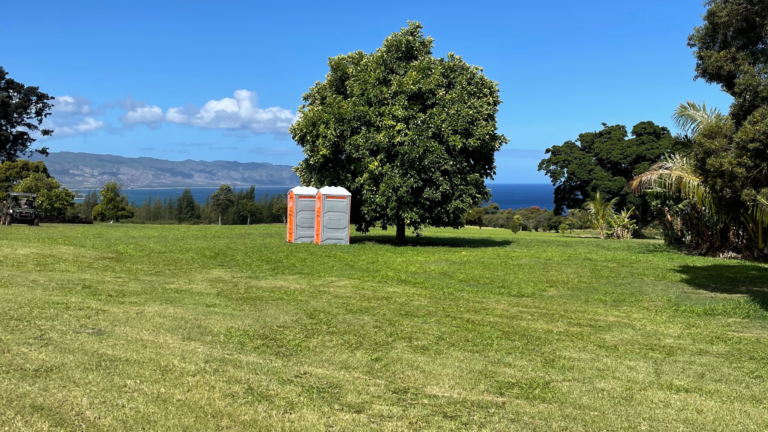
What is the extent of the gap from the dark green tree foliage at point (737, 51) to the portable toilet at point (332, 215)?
1269 centimetres

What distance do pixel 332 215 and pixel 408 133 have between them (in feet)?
13.6

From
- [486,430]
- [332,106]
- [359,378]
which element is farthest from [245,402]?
[332,106]

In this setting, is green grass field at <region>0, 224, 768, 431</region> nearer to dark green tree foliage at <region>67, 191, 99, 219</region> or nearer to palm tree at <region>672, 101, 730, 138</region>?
palm tree at <region>672, 101, 730, 138</region>

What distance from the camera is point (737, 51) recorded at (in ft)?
32.5

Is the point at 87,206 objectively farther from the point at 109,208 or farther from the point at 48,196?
the point at 48,196

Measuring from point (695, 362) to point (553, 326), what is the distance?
199 cm

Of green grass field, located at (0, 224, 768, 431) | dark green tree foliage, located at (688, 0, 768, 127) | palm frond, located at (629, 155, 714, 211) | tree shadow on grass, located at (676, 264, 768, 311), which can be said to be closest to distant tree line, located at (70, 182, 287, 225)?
palm frond, located at (629, 155, 714, 211)

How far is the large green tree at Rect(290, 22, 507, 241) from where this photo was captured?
19797 millimetres

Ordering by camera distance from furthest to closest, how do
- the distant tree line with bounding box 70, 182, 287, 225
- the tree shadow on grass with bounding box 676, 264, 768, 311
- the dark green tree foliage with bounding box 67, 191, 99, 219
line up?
the distant tree line with bounding box 70, 182, 287, 225
the dark green tree foliage with bounding box 67, 191, 99, 219
the tree shadow on grass with bounding box 676, 264, 768, 311

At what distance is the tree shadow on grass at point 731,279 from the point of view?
447 inches

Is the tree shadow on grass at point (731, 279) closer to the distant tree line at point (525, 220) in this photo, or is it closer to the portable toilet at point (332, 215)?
the portable toilet at point (332, 215)

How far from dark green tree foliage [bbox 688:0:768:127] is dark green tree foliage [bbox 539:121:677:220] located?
24.8 meters

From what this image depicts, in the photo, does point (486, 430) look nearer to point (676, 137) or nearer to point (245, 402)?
point (245, 402)

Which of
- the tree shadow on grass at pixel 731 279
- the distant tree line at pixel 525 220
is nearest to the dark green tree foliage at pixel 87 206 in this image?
the distant tree line at pixel 525 220
